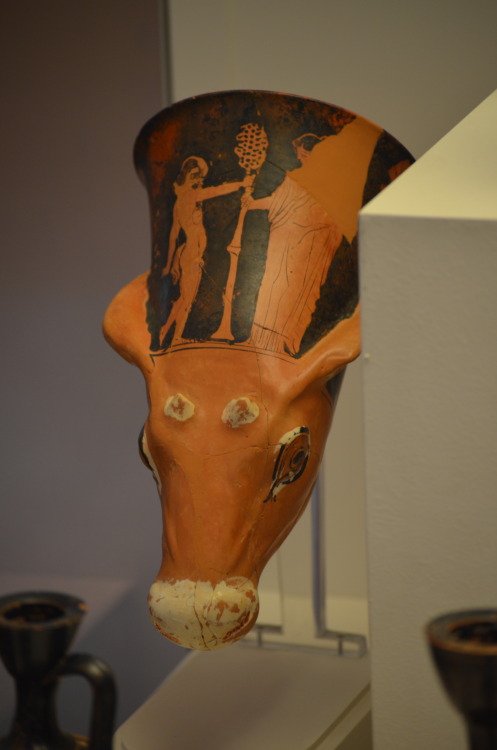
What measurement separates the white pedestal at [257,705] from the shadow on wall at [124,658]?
559 millimetres

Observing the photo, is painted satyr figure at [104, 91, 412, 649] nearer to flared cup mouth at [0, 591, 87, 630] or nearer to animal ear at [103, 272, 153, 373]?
animal ear at [103, 272, 153, 373]

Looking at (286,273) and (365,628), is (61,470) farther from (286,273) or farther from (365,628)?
(286,273)

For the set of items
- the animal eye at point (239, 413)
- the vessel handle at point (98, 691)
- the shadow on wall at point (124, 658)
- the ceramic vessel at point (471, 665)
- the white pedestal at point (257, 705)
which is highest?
the animal eye at point (239, 413)

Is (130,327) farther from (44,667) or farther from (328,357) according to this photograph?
(44,667)

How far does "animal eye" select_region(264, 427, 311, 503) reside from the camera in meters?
1.28

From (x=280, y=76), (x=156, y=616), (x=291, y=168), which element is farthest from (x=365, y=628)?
(x=280, y=76)

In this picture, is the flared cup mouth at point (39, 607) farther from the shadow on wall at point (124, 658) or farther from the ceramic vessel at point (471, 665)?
the shadow on wall at point (124, 658)

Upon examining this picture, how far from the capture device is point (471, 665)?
72cm

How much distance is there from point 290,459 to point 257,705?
1.77 feet

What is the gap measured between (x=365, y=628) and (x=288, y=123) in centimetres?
107

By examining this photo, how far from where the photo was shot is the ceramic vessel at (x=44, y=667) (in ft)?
2.76

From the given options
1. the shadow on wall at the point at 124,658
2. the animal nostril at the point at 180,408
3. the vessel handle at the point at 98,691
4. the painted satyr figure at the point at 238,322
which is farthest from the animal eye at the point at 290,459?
the shadow on wall at the point at 124,658

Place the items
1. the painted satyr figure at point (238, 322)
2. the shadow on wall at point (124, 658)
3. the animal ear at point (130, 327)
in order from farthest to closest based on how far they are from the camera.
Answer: the shadow on wall at point (124, 658), the animal ear at point (130, 327), the painted satyr figure at point (238, 322)

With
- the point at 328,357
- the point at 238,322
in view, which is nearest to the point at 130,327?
the point at 238,322
